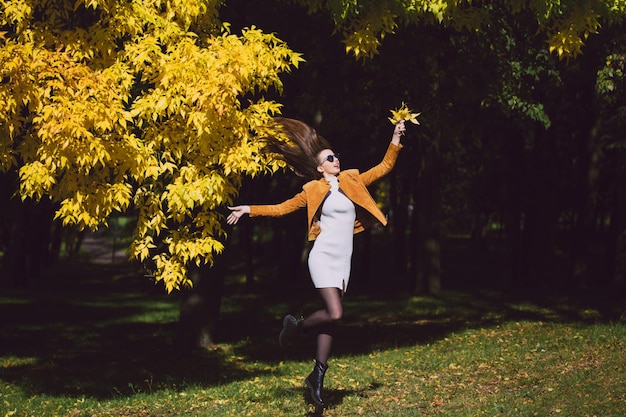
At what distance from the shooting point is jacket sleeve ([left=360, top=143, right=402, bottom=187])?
852 centimetres

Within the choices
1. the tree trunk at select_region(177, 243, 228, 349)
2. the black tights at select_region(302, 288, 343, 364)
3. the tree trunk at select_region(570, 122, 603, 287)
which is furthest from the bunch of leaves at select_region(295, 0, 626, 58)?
the tree trunk at select_region(570, 122, 603, 287)

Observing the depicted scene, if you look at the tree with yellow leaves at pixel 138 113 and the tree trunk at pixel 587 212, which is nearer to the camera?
the tree with yellow leaves at pixel 138 113

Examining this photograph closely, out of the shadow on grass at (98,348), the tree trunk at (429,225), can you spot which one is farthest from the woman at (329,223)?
the tree trunk at (429,225)

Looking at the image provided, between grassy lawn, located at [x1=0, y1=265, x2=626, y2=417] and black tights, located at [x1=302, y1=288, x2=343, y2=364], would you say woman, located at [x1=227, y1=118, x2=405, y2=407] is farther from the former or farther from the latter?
grassy lawn, located at [x1=0, y1=265, x2=626, y2=417]

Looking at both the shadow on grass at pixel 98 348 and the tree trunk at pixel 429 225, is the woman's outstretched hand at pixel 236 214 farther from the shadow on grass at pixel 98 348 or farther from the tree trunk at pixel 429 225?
the tree trunk at pixel 429 225

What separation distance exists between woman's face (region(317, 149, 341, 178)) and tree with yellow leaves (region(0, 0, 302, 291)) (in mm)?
860

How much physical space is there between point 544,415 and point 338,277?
7.74ft

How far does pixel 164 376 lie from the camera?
43.1ft

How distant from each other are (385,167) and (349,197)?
47 cm

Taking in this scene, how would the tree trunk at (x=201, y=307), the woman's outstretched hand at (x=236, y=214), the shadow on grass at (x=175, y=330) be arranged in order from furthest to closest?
the tree trunk at (x=201, y=307), the shadow on grass at (x=175, y=330), the woman's outstretched hand at (x=236, y=214)

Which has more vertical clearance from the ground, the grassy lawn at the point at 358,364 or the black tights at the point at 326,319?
the black tights at the point at 326,319

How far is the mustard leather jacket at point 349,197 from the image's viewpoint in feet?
27.5

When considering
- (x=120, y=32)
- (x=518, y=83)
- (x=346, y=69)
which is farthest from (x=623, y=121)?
(x=120, y=32)

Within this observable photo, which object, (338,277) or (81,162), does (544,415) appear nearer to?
(338,277)
